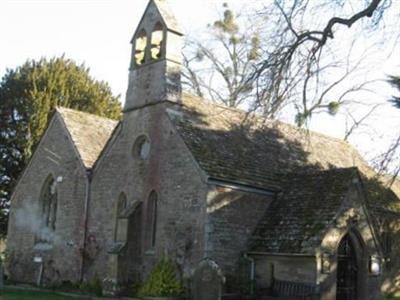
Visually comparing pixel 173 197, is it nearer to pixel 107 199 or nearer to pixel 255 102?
pixel 107 199

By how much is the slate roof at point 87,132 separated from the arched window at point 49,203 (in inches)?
108

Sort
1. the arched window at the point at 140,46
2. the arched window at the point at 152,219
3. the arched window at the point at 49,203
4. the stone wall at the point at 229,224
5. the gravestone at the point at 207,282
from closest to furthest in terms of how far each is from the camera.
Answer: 1. the gravestone at the point at 207,282
2. the stone wall at the point at 229,224
3. the arched window at the point at 152,219
4. the arched window at the point at 140,46
5. the arched window at the point at 49,203

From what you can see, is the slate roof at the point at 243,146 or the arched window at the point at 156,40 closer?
the slate roof at the point at 243,146

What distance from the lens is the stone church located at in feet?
72.5

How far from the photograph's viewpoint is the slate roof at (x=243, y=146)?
78.2ft

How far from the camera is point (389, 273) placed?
87.9ft

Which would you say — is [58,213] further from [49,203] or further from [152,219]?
[152,219]

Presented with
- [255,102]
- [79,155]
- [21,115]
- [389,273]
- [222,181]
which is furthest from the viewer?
[21,115]

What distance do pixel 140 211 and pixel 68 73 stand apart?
2493 cm

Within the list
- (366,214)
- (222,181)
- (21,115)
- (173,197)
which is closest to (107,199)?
(173,197)

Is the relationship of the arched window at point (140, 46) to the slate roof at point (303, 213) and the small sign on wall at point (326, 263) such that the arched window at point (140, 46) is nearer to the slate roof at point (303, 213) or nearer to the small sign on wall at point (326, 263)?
the slate roof at point (303, 213)

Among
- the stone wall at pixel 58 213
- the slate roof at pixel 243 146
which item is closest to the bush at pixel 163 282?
the slate roof at pixel 243 146

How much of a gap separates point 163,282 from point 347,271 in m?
7.10

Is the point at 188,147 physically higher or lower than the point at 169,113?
lower
